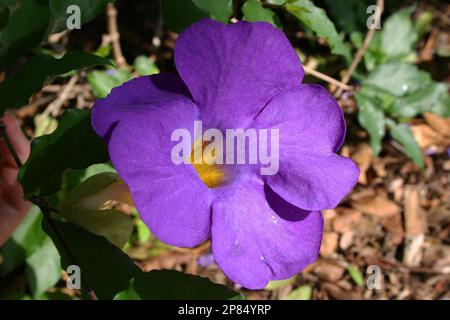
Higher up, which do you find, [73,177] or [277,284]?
[73,177]

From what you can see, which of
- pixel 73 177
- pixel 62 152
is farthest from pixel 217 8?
pixel 73 177

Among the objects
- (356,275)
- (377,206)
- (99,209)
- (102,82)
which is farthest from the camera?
(377,206)

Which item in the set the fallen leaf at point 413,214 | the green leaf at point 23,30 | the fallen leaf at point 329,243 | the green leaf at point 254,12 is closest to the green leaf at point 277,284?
the fallen leaf at point 329,243

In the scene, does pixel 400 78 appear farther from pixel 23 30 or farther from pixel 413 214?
pixel 23 30

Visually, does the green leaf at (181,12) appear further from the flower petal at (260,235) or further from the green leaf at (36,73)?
the flower petal at (260,235)

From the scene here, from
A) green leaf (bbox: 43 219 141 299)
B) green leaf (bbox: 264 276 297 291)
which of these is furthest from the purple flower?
green leaf (bbox: 264 276 297 291)

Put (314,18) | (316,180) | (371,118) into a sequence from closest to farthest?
(316,180), (314,18), (371,118)
